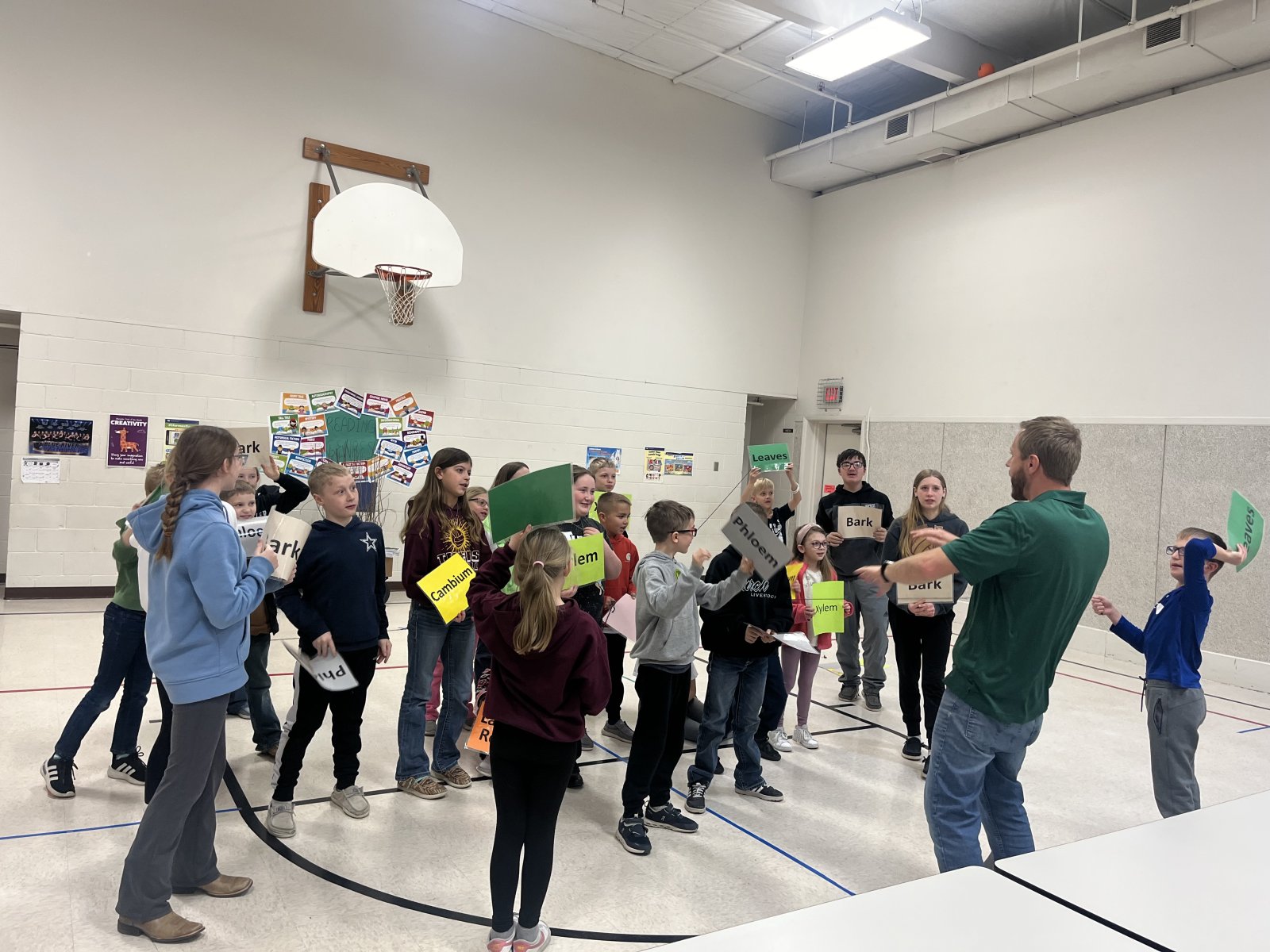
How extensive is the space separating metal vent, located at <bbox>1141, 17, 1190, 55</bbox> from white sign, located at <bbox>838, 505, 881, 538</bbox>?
4748mm

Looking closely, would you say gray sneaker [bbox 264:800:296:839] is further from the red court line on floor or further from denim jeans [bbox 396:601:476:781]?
the red court line on floor

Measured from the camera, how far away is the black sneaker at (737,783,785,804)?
382cm

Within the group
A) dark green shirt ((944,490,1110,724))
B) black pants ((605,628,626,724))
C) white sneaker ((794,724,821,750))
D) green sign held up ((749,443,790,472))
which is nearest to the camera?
dark green shirt ((944,490,1110,724))

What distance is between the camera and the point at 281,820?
3.12 m

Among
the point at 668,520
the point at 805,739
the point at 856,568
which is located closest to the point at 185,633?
the point at 668,520

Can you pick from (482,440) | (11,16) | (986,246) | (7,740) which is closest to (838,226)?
(986,246)

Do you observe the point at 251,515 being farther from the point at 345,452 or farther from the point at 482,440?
the point at 482,440

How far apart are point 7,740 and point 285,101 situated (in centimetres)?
590

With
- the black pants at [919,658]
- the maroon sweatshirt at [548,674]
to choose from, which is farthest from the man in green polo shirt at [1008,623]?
the black pants at [919,658]

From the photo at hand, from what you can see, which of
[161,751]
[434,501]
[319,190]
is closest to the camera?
[161,751]

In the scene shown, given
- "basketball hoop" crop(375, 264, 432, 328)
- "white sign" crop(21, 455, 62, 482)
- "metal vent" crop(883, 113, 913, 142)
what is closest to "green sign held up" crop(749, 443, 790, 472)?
"basketball hoop" crop(375, 264, 432, 328)

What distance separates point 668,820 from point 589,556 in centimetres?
123

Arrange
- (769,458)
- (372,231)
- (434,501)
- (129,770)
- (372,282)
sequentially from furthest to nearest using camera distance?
(372,282), (372,231), (769,458), (434,501), (129,770)

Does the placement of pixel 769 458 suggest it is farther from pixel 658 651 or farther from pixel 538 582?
pixel 538 582
